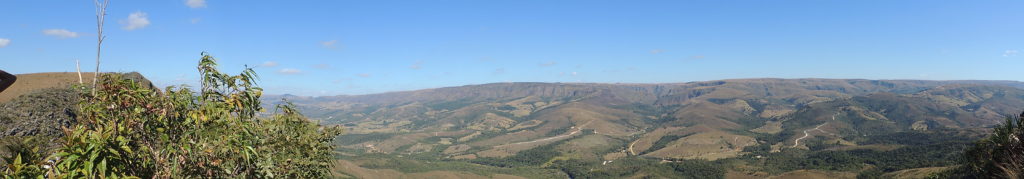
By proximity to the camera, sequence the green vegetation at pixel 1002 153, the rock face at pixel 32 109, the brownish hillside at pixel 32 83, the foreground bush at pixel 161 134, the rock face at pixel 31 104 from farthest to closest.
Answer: the brownish hillside at pixel 32 83, the rock face at pixel 32 109, the rock face at pixel 31 104, the green vegetation at pixel 1002 153, the foreground bush at pixel 161 134

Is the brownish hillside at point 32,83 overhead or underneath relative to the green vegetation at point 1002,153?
overhead

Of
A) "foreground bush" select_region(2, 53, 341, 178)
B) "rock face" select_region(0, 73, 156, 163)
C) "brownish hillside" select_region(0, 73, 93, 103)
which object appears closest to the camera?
"foreground bush" select_region(2, 53, 341, 178)

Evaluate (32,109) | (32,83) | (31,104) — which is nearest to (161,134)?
(32,109)

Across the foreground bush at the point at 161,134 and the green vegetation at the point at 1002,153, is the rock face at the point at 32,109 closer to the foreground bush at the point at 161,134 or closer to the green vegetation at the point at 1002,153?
the foreground bush at the point at 161,134

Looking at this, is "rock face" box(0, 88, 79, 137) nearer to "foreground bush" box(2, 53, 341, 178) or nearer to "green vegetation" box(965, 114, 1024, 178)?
"foreground bush" box(2, 53, 341, 178)

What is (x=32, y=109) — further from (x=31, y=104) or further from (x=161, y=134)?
(x=161, y=134)

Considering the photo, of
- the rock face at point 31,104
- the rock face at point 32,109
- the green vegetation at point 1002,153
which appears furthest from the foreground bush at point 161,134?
the rock face at point 32,109

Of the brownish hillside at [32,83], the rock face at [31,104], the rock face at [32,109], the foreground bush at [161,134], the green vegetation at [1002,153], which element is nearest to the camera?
the foreground bush at [161,134]

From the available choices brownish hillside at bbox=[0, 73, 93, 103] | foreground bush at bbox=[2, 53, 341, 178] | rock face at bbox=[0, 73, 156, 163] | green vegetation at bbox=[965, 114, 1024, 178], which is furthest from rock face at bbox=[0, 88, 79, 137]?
green vegetation at bbox=[965, 114, 1024, 178]
